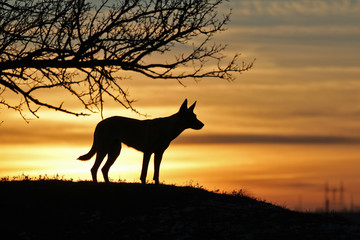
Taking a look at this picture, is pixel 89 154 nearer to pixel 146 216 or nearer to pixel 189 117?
pixel 189 117

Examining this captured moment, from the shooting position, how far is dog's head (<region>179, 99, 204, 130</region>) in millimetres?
20672

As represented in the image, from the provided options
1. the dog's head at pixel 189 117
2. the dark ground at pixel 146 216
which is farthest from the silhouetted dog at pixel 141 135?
the dark ground at pixel 146 216

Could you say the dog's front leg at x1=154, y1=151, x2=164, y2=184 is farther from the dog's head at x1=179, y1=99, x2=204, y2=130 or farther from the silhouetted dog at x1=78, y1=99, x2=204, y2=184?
the dog's head at x1=179, y1=99, x2=204, y2=130

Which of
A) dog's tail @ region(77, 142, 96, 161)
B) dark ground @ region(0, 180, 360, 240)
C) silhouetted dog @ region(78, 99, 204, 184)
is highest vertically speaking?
silhouetted dog @ region(78, 99, 204, 184)

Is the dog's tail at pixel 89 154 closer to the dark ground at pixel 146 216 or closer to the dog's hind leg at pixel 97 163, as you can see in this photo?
the dog's hind leg at pixel 97 163

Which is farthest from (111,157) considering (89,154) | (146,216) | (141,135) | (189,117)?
(146,216)

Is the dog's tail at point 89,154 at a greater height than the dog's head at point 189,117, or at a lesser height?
lesser

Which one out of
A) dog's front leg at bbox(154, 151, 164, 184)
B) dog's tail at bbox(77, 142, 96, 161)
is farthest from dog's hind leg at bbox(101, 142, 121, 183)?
dog's front leg at bbox(154, 151, 164, 184)

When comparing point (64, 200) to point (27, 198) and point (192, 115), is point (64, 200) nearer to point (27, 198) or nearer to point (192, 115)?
point (27, 198)

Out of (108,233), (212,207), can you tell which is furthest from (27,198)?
(212,207)

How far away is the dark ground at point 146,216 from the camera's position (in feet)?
51.7

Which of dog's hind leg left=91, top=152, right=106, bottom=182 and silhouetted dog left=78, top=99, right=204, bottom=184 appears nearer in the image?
silhouetted dog left=78, top=99, right=204, bottom=184

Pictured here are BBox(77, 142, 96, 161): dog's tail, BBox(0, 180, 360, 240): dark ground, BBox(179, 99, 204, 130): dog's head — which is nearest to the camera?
BBox(0, 180, 360, 240): dark ground

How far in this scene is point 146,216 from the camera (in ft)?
55.4
